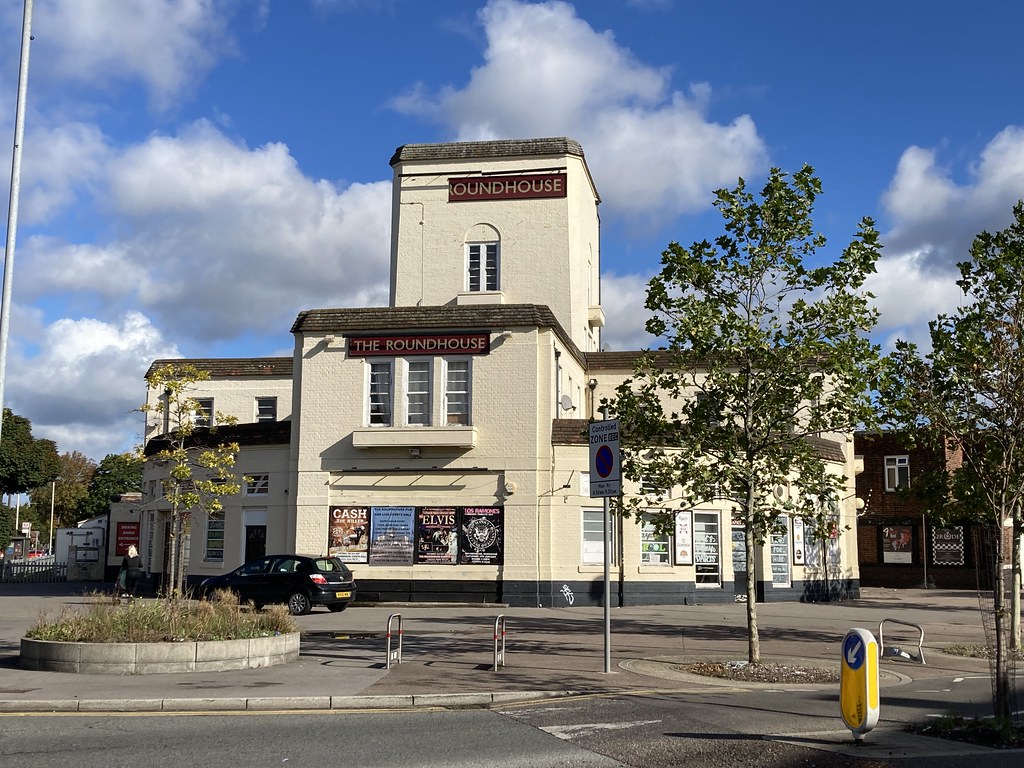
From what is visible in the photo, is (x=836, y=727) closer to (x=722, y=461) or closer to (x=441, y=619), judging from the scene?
(x=722, y=461)

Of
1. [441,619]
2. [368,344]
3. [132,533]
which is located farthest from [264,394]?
[441,619]

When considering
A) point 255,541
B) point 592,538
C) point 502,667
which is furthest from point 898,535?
point 502,667

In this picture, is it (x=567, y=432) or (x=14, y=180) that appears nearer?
(x=14, y=180)

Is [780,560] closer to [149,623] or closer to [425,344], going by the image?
[425,344]

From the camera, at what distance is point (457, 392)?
28.3m

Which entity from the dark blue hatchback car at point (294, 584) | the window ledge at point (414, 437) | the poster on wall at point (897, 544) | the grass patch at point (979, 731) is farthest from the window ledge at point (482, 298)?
the grass patch at point (979, 731)

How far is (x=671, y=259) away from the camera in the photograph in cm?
1571

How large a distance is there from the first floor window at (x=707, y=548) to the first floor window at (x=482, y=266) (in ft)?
40.1

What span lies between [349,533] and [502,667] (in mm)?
14369

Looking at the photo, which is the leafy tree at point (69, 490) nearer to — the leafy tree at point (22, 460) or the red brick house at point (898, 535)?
the leafy tree at point (22, 460)

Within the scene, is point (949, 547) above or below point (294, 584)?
above

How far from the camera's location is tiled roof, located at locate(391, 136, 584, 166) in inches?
1481

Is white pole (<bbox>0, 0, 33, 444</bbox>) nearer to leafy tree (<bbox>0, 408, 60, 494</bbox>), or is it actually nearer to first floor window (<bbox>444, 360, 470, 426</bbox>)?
first floor window (<bbox>444, 360, 470, 426</bbox>)

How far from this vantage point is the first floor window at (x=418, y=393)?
2838 cm
